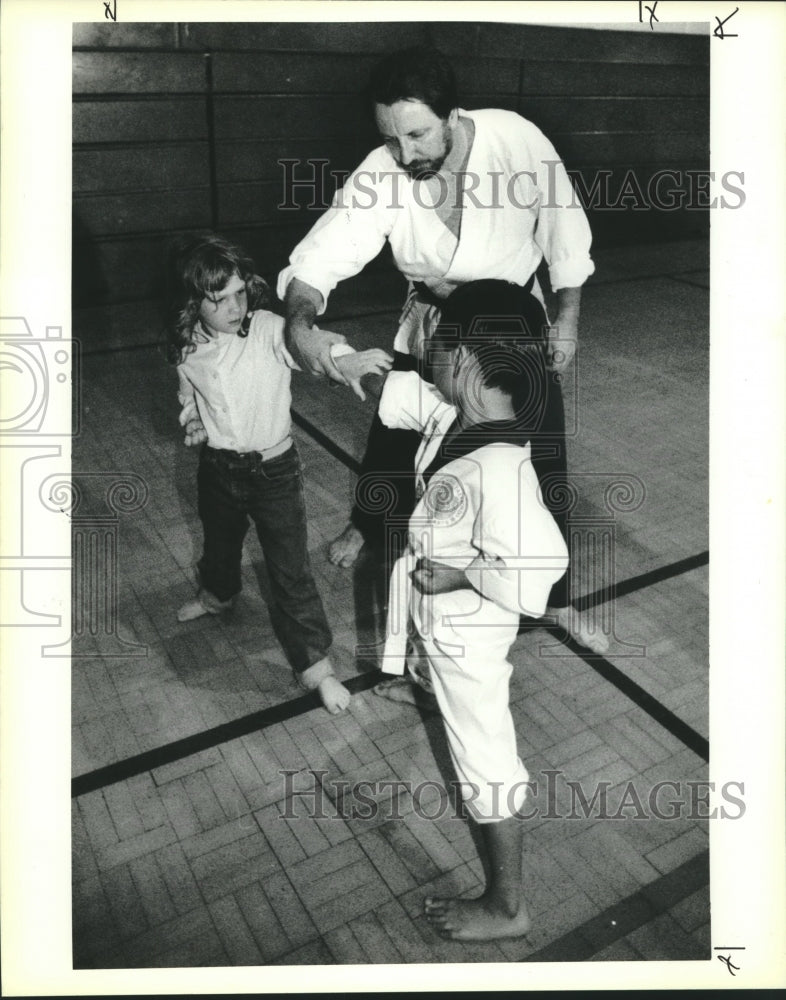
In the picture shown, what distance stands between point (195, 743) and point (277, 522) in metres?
0.57

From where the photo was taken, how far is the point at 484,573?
54.0 inches

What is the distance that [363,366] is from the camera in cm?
154

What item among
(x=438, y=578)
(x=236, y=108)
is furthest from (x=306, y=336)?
(x=236, y=108)

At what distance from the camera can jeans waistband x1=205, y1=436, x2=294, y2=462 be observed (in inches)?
72.3

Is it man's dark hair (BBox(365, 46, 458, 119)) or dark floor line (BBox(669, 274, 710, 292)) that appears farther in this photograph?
dark floor line (BBox(669, 274, 710, 292))

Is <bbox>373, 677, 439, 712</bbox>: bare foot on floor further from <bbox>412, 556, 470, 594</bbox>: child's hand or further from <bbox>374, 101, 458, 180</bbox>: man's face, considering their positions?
<bbox>374, 101, 458, 180</bbox>: man's face

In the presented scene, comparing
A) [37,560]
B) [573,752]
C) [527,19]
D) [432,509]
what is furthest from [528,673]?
[527,19]

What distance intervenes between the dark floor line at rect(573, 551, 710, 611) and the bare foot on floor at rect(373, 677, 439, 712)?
602 millimetres

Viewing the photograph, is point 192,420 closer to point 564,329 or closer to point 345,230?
point 345,230

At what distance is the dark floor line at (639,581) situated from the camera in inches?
93.5

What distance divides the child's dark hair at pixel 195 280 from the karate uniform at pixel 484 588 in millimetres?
614

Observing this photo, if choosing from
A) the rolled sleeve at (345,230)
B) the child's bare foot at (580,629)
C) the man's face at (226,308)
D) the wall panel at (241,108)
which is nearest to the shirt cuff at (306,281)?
the rolled sleeve at (345,230)

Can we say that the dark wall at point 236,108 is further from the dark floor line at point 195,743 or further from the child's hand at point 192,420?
the dark floor line at point 195,743

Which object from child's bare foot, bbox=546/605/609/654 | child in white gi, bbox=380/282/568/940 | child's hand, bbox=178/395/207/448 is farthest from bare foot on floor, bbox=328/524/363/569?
child in white gi, bbox=380/282/568/940
